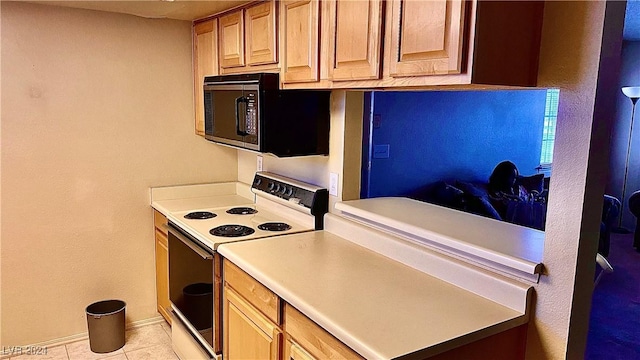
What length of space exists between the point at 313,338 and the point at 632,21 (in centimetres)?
484

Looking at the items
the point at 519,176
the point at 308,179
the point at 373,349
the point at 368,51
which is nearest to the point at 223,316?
the point at 308,179

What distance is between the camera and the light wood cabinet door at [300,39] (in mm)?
1932

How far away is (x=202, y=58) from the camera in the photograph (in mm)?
3014

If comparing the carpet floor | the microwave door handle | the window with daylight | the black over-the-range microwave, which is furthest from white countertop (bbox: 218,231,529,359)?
the window with daylight

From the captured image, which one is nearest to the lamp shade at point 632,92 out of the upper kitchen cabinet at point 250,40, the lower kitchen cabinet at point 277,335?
the upper kitchen cabinet at point 250,40

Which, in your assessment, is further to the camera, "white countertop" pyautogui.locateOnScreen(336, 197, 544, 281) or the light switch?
the light switch

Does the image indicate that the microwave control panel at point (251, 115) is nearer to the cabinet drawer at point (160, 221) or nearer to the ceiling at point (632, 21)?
the cabinet drawer at point (160, 221)

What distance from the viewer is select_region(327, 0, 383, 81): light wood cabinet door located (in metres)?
1.60

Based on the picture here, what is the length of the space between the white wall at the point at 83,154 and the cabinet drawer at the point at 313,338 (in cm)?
182

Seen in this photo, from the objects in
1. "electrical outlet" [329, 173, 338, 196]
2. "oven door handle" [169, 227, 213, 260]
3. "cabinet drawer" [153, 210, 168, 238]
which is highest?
"electrical outlet" [329, 173, 338, 196]

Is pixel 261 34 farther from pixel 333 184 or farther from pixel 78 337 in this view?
pixel 78 337

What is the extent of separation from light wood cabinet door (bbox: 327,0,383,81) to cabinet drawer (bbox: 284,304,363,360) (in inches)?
33.5

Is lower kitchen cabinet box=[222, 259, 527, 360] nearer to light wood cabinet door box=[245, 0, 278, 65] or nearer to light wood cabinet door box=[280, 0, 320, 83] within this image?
light wood cabinet door box=[280, 0, 320, 83]

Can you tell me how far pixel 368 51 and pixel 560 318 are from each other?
1.03 m
